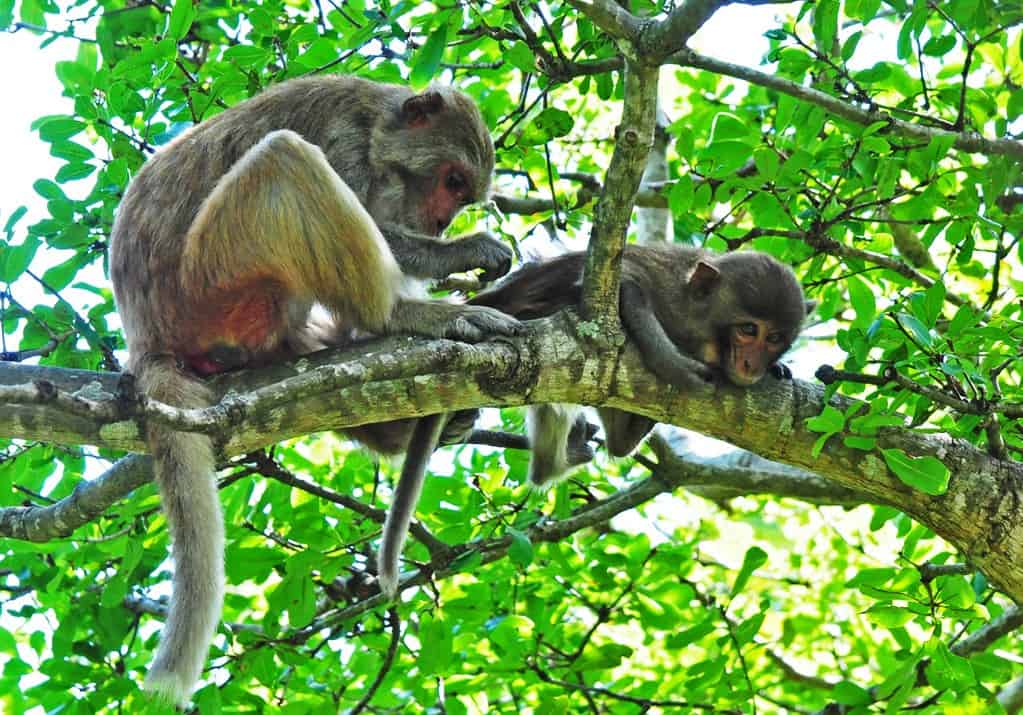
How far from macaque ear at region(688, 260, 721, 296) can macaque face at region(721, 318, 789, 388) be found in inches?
11.6

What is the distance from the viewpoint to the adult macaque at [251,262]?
173 inches

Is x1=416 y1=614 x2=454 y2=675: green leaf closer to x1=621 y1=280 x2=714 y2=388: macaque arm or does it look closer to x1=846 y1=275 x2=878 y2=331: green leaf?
x1=621 y1=280 x2=714 y2=388: macaque arm

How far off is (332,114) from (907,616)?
12.1 ft

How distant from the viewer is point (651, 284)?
5734 mm

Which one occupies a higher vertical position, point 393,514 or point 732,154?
point 732,154

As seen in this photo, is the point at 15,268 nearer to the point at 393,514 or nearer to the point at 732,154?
the point at 393,514

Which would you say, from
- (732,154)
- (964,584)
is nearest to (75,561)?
→ (732,154)

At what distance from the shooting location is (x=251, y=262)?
487 centimetres

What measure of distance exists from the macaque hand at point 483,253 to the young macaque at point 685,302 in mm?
404

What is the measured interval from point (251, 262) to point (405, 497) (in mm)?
1336

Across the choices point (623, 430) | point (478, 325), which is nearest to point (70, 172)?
point (478, 325)

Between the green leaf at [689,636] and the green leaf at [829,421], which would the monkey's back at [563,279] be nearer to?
the green leaf at [829,421]

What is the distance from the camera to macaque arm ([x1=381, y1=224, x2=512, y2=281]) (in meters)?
5.31

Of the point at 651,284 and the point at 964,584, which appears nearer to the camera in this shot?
the point at 964,584
